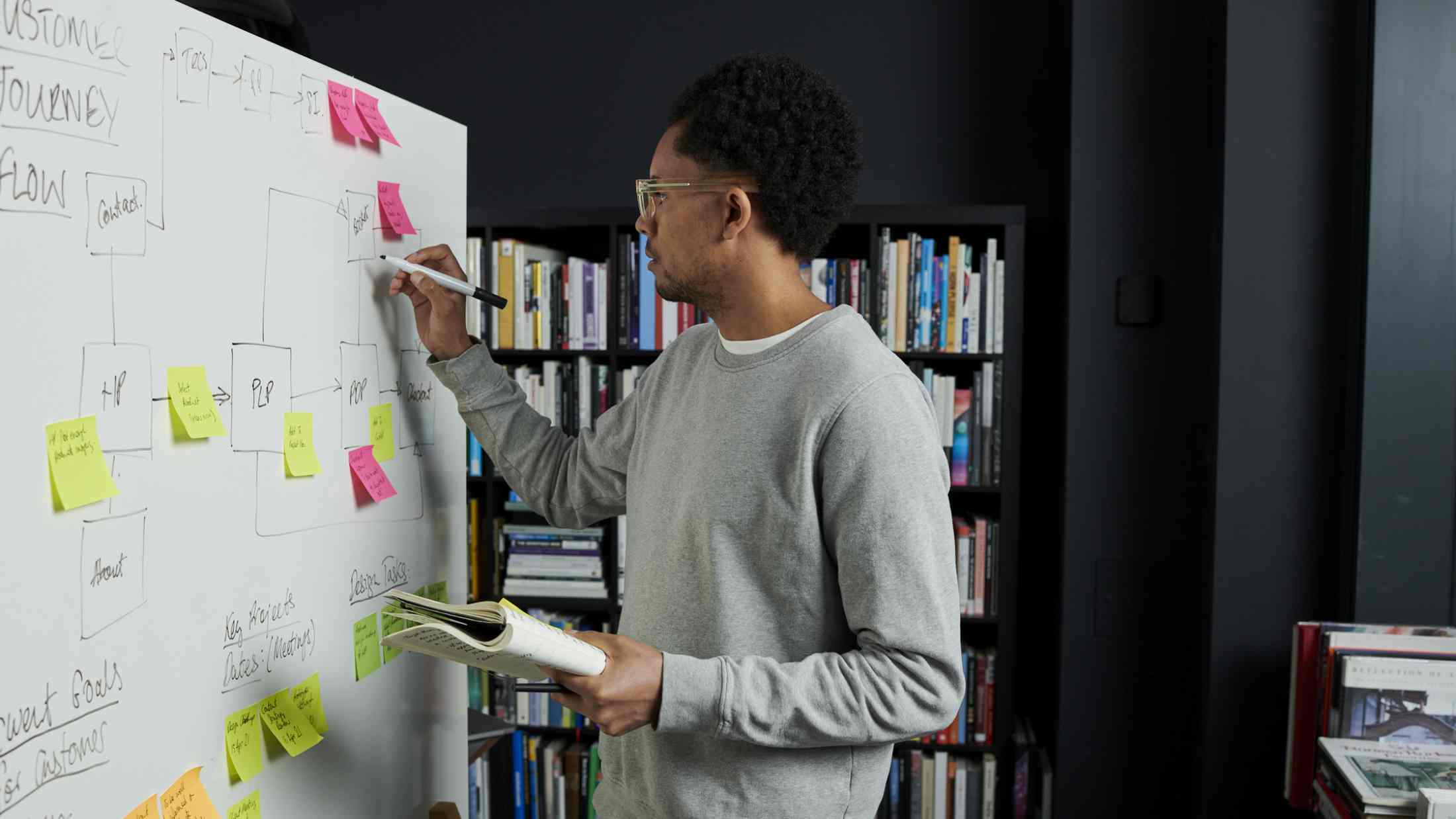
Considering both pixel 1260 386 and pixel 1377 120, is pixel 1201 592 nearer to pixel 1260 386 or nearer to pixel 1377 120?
pixel 1260 386

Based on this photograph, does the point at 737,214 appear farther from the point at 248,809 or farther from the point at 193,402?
the point at 248,809

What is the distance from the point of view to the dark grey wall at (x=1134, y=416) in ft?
8.39

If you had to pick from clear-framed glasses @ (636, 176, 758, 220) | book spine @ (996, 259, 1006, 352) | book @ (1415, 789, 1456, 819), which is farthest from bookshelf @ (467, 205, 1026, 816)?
clear-framed glasses @ (636, 176, 758, 220)

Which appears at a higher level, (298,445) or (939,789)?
(298,445)

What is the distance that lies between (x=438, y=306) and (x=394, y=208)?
135 mm

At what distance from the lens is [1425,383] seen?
2025 millimetres

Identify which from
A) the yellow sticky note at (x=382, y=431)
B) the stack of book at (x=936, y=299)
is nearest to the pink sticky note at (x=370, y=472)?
the yellow sticky note at (x=382, y=431)

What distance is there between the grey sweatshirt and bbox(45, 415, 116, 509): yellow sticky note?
0.54 metres

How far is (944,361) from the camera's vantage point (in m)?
2.81

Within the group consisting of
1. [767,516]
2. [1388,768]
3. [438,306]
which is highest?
[438,306]

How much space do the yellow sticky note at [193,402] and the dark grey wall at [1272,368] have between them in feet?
6.66

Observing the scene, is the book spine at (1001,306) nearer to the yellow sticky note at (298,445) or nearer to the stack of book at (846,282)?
the stack of book at (846,282)

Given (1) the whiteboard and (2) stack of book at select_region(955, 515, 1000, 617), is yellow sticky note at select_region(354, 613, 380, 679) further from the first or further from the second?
(2) stack of book at select_region(955, 515, 1000, 617)

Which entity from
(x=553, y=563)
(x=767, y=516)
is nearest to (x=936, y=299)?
(x=553, y=563)
